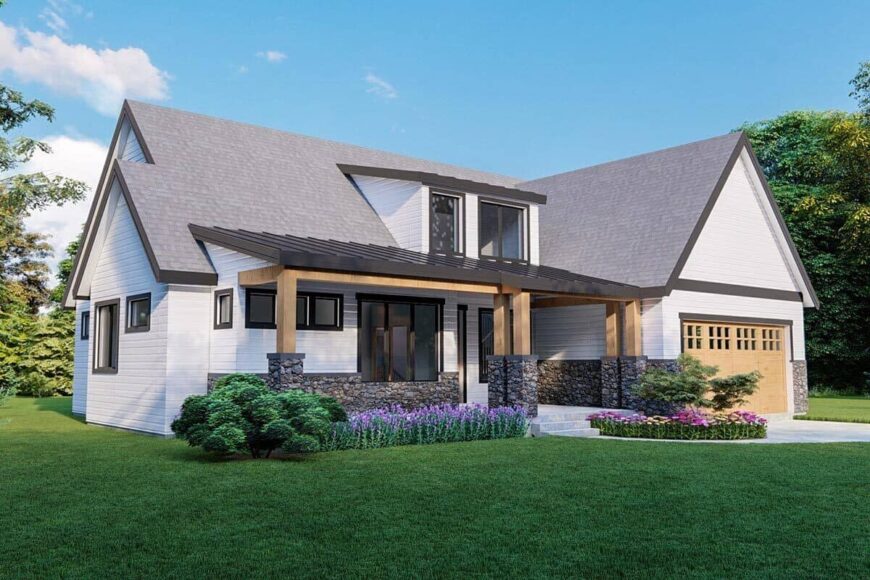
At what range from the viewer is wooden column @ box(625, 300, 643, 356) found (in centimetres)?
1852

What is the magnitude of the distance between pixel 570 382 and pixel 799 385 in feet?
23.1

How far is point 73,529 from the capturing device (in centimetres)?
697

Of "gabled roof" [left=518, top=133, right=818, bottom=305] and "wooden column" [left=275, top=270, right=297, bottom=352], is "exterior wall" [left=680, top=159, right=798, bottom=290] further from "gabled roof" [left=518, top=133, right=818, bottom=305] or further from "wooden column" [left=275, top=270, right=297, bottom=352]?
"wooden column" [left=275, top=270, right=297, bottom=352]

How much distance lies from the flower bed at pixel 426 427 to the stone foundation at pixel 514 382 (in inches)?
19.6

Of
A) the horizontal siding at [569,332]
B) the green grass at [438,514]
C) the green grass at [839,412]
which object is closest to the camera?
the green grass at [438,514]

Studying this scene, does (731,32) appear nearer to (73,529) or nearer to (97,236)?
(97,236)

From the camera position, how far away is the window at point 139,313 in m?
15.8

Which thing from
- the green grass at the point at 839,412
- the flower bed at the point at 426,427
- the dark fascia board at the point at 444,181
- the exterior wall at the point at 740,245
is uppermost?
the dark fascia board at the point at 444,181

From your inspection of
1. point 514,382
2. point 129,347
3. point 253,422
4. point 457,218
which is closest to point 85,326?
point 129,347

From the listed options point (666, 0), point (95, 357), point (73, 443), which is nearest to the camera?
point (73, 443)

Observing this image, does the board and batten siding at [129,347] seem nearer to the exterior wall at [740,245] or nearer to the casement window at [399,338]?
the casement window at [399,338]

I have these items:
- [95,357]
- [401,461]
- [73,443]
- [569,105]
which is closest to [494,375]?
[401,461]

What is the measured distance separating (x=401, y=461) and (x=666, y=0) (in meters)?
18.1

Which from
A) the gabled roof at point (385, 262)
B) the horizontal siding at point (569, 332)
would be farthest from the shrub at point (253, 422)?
the horizontal siding at point (569, 332)
